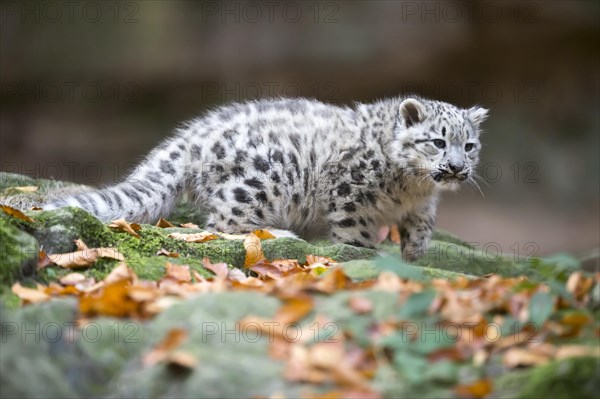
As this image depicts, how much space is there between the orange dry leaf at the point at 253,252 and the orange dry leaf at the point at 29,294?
7.65 ft

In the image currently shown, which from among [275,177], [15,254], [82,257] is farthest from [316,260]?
[15,254]

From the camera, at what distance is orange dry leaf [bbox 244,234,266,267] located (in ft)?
23.6

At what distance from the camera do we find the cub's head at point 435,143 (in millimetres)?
8914

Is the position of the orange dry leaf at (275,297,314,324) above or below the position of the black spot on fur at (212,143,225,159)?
below

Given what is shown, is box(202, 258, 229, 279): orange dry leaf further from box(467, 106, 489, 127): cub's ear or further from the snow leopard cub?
box(467, 106, 489, 127): cub's ear

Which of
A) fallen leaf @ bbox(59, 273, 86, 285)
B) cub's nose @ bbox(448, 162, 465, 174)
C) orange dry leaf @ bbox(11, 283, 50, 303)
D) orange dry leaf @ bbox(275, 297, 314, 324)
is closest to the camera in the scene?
orange dry leaf @ bbox(275, 297, 314, 324)

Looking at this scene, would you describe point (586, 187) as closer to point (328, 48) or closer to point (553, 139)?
point (553, 139)

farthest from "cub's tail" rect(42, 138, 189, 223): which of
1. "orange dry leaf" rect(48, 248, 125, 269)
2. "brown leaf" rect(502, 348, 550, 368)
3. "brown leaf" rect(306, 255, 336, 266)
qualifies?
"brown leaf" rect(502, 348, 550, 368)

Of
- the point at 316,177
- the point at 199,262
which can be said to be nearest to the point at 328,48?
the point at 316,177

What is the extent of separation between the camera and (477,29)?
1778cm

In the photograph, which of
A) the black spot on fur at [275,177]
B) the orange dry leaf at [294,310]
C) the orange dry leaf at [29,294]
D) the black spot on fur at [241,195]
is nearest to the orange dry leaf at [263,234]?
the black spot on fur at [241,195]

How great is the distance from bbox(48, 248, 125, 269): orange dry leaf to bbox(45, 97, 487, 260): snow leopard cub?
2.34m

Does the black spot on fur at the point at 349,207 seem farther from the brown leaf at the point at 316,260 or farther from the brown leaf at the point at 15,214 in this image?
the brown leaf at the point at 15,214

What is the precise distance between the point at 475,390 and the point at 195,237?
416cm
